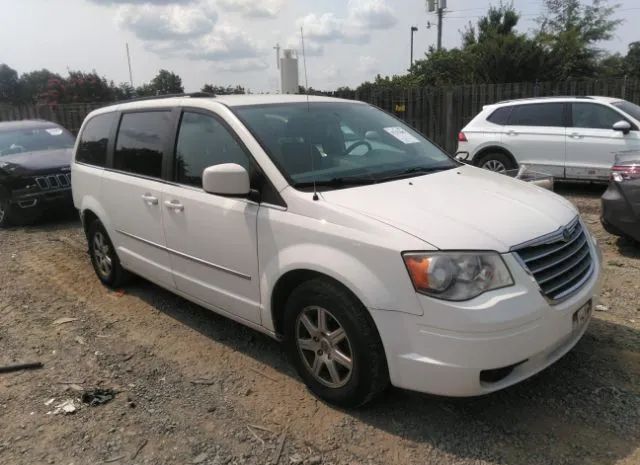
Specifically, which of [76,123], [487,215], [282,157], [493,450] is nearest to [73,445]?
[282,157]

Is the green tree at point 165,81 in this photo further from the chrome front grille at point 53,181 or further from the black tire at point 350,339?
the black tire at point 350,339

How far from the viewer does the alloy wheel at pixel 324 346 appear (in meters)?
3.06

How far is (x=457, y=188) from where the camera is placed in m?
3.43

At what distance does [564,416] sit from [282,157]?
7.09 ft

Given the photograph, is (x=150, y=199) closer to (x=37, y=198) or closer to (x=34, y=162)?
(x=37, y=198)

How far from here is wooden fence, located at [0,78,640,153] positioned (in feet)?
41.0

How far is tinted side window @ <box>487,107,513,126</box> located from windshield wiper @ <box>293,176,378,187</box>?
706 cm

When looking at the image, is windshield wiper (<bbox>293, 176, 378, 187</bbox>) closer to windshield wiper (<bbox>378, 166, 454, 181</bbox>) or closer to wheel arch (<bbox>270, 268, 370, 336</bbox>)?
windshield wiper (<bbox>378, 166, 454, 181</bbox>)

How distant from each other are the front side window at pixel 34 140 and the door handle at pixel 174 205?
20.9 feet

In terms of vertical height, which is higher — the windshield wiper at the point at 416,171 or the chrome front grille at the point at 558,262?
the windshield wiper at the point at 416,171

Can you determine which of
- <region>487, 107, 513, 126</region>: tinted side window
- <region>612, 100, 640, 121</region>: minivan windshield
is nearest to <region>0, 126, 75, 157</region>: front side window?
<region>487, 107, 513, 126</region>: tinted side window

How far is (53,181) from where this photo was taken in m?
8.52

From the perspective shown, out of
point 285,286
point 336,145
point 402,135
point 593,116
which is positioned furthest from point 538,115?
point 285,286

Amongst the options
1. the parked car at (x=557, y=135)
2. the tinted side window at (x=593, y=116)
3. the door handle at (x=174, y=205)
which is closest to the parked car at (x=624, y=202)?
the parked car at (x=557, y=135)
